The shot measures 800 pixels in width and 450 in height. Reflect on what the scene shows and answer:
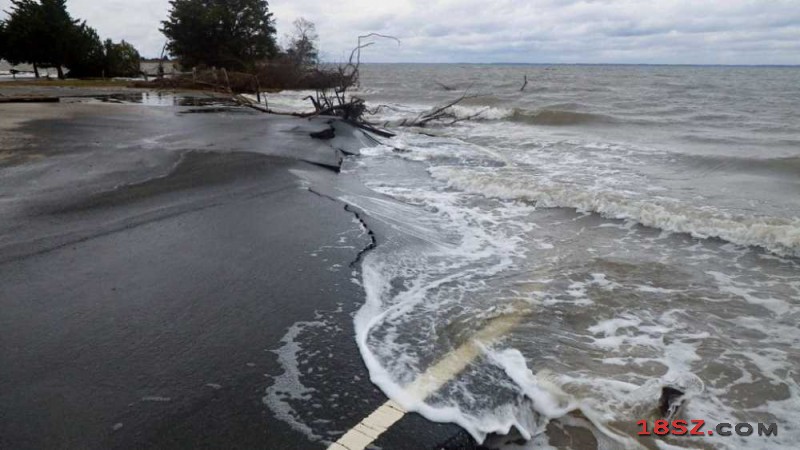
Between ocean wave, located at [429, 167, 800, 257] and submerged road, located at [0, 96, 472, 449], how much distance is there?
3.26 metres

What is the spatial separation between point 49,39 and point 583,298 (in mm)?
40007

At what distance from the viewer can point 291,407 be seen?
254cm

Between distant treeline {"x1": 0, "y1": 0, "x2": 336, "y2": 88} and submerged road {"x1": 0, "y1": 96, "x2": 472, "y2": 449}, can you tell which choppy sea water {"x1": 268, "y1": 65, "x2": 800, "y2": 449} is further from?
distant treeline {"x1": 0, "y1": 0, "x2": 336, "y2": 88}

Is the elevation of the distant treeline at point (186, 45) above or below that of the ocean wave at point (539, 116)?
above

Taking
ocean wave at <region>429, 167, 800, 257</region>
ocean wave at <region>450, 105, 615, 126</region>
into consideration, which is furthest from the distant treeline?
ocean wave at <region>429, 167, 800, 257</region>

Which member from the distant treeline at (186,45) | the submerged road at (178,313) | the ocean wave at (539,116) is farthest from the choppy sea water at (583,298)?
the distant treeline at (186,45)

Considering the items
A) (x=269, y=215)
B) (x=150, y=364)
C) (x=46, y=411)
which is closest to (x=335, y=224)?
(x=269, y=215)

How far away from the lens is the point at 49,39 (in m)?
32.9

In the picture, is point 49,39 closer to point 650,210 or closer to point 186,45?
point 186,45

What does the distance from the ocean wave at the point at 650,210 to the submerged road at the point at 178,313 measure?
326 cm

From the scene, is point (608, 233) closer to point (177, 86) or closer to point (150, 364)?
point (150, 364)

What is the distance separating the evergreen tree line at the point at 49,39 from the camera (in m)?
32.2

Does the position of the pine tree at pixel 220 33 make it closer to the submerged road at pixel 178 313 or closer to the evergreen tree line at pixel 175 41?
the evergreen tree line at pixel 175 41

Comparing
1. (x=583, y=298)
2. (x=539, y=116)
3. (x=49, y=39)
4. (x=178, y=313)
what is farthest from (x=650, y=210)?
(x=49, y=39)
